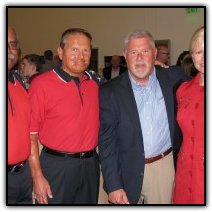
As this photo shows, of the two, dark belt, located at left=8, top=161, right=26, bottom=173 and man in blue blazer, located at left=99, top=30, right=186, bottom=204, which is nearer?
dark belt, located at left=8, top=161, right=26, bottom=173

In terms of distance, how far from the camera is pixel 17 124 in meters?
1.96

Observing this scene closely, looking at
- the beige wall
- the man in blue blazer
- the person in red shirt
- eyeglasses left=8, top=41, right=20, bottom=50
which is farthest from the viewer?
the beige wall

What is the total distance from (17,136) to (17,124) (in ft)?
0.25

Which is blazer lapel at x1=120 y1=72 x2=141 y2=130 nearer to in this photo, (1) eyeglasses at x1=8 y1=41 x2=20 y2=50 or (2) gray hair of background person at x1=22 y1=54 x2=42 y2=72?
(1) eyeglasses at x1=8 y1=41 x2=20 y2=50

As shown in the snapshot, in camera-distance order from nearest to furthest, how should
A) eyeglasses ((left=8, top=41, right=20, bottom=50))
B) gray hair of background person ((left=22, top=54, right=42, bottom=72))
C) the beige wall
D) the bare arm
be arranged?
eyeglasses ((left=8, top=41, right=20, bottom=50)), the bare arm, gray hair of background person ((left=22, top=54, right=42, bottom=72)), the beige wall

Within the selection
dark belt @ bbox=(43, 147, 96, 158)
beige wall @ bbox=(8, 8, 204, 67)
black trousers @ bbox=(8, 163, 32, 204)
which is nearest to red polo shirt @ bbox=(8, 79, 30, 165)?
black trousers @ bbox=(8, 163, 32, 204)

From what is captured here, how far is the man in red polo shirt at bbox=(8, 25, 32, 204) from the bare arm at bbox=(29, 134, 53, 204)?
0.41ft

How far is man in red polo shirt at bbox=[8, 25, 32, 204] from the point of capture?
6.30 ft

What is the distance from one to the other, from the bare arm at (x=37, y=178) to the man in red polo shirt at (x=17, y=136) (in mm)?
125

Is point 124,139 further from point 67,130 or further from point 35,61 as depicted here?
point 35,61

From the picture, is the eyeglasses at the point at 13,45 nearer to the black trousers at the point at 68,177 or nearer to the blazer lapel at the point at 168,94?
the black trousers at the point at 68,177

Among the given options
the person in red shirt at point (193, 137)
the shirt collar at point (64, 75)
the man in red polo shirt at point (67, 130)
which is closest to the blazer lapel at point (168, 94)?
the person in red shirt at point (193, 137)

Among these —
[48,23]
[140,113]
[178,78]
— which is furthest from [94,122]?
[48,23]
